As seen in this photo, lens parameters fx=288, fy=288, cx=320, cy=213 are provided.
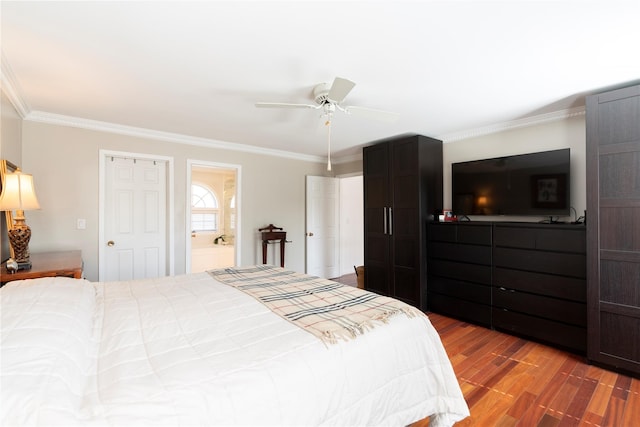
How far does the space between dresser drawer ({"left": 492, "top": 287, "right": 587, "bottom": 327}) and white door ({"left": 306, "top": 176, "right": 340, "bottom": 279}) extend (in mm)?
2916

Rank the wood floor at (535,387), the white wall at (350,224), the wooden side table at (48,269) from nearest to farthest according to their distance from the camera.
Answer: the wood floor at (535,387)
the wooden side table at (48,269)
the white wall at (350,224)

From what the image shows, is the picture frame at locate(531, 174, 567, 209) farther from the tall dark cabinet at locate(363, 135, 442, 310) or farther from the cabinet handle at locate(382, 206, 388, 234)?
the cabinet handle at locate(382, 206, 388, 234)

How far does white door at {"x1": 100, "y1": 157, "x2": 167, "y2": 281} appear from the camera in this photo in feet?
11.5

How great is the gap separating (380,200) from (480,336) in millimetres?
2049

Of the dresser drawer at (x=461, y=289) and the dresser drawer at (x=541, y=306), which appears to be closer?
the dresser drawer at (x=541, y=306)

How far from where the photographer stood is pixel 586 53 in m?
1.93

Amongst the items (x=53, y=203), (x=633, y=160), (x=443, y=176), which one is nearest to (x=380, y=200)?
(x=443, y=176)

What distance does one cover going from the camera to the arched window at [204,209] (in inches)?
258

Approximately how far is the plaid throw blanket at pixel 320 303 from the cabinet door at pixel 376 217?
6.49ft

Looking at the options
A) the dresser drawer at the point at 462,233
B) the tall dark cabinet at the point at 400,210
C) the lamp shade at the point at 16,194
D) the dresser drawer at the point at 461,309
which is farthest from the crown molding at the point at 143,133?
the dresser drawer at the point at 461,309

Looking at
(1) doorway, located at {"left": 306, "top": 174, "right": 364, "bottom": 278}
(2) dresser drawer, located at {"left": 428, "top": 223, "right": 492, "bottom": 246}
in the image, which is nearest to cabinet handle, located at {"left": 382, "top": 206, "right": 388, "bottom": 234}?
(2) dresser drawer, located at {"left": 428, "top": 223, "right": 492, "bottom": 246}

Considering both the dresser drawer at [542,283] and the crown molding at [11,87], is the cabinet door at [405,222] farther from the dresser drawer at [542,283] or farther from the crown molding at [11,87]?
the crown molding at [11,87]

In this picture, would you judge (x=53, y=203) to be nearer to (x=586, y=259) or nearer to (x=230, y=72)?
(x=230, y=72)

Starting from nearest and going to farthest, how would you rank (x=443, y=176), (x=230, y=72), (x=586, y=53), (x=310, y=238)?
1. (x=586, y=53)
2. (x=230, y=72)
3. (x=443, y=176)
4. (x=310, y=238)
